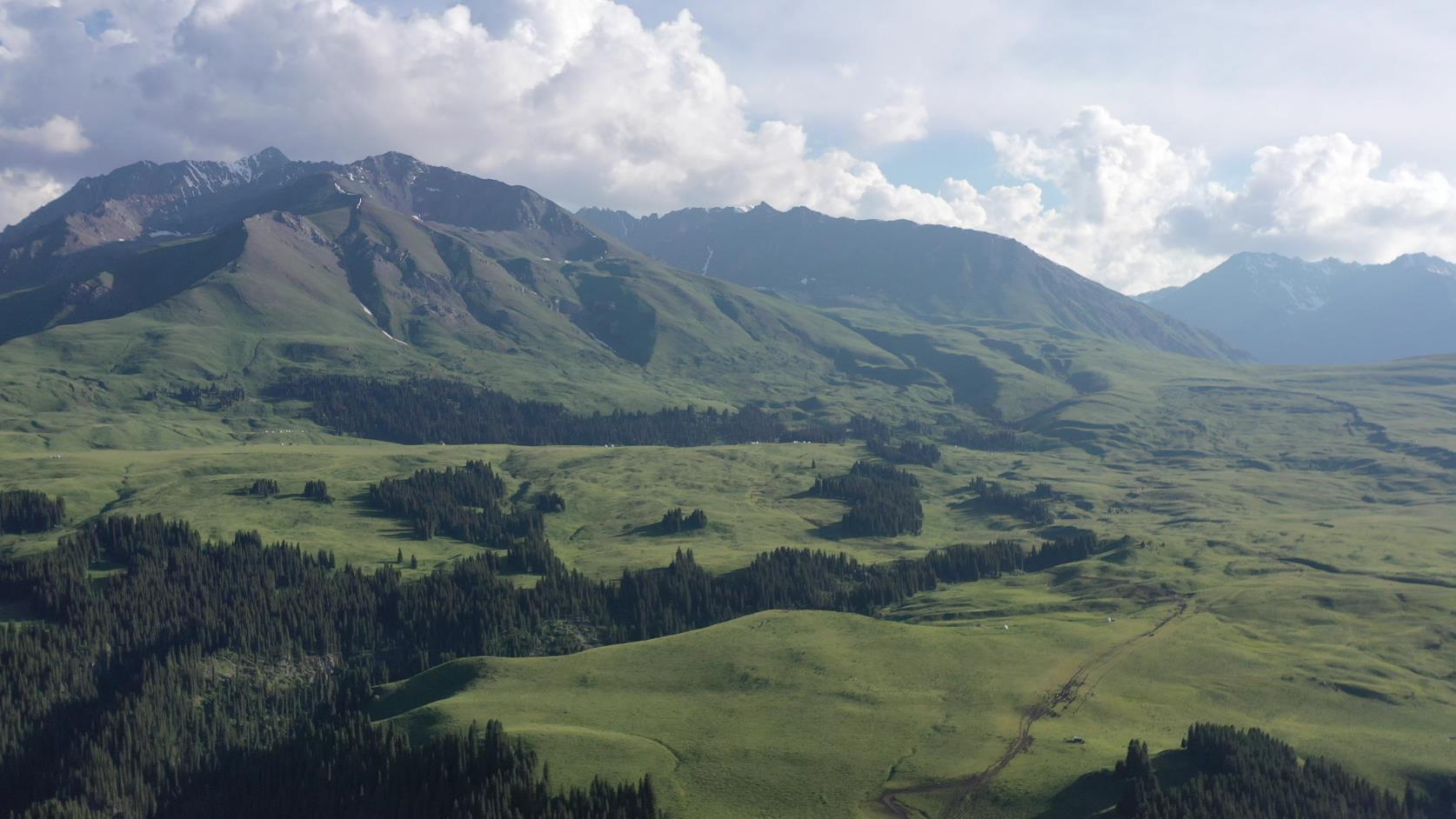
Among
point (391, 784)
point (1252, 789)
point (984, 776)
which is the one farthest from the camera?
point (391, 784)

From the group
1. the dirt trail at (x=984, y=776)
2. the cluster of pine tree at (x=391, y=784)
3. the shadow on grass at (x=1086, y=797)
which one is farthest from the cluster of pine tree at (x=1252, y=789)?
the cluster of pine tree at (x=391, y=784)

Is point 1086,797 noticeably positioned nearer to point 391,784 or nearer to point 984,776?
point 984,776

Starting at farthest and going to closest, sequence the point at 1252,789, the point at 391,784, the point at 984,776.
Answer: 1. the point at 391,784
2. the point at 984,776
3. the point at 1252,789

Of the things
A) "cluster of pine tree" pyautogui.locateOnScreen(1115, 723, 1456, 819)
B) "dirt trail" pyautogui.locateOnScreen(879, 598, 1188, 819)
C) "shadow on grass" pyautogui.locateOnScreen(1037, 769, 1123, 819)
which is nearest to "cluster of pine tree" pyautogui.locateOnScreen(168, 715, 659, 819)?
"dirt trail" pyautogui.locateOnScreen(879, 598, 1188, 819)

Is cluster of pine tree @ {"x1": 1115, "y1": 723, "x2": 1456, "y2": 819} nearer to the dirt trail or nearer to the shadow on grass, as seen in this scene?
the shadow on grass

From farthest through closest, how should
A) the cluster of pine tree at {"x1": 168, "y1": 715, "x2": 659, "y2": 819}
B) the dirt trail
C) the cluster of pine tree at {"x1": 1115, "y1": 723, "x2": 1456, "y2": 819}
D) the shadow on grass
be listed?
the cluster of pine tree at {"x1": 168, "y1": 715, "x2": 659, "y2": 819}, the dirt trail, the shadow on grass, the cluster of pine tree at {"x1": 1115, "y1": 723, "x2": 1456, "y2": 819}

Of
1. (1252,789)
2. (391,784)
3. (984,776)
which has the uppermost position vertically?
(984,776)

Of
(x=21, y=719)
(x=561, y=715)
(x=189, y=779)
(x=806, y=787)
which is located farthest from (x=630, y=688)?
(x=21, y=719)

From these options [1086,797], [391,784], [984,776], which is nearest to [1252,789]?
[1086,797]
